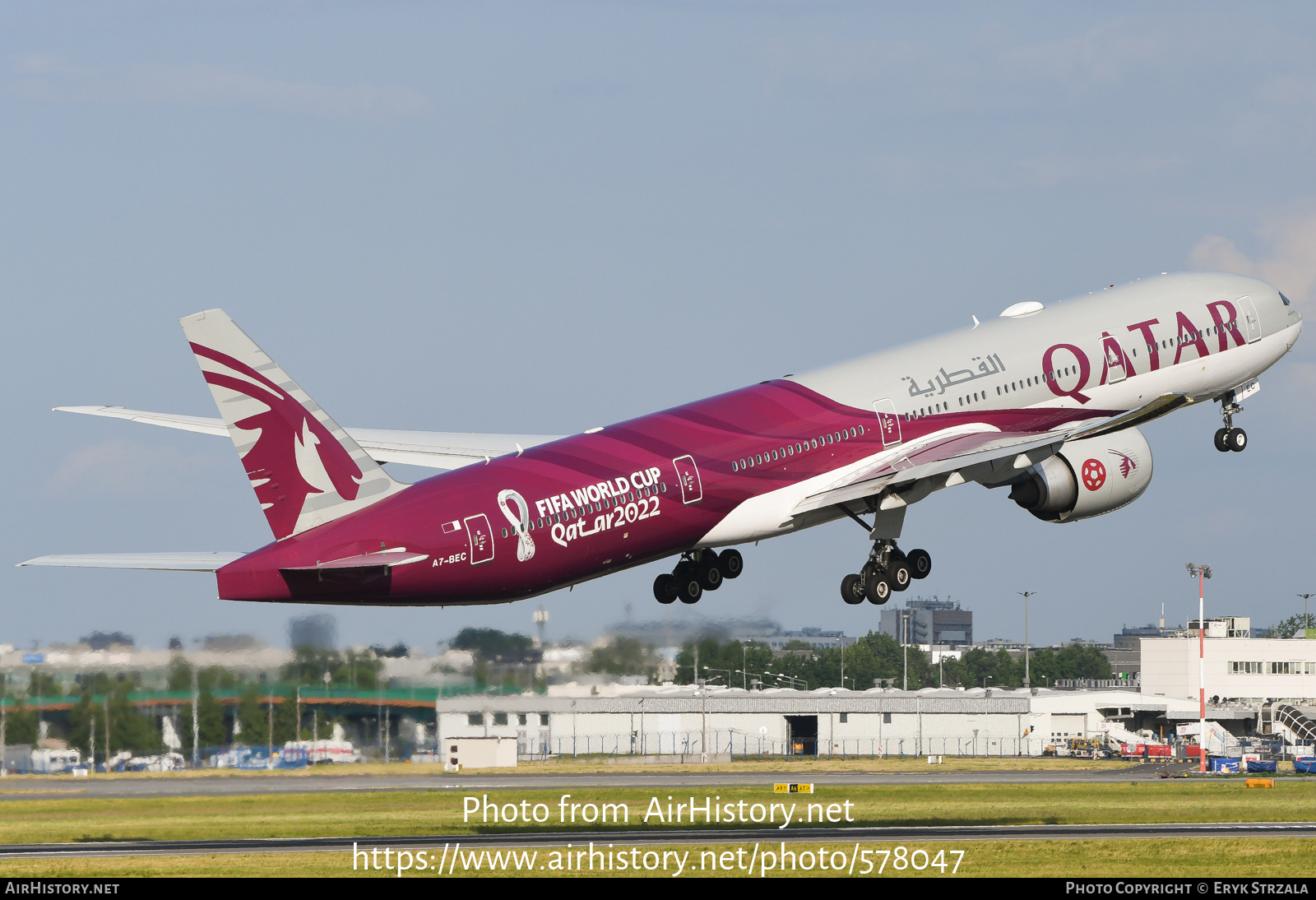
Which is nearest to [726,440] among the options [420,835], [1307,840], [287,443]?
[287,443]

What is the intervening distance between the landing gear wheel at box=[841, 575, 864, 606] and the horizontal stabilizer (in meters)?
16.0

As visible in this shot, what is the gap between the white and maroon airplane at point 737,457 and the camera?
34062mm

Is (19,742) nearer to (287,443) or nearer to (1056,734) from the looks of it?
(287,443)

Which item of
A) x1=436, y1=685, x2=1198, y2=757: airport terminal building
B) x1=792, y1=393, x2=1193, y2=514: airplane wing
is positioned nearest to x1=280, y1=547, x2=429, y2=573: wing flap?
x1=792, y1=393, x2=1193, y2=514: airplane wing

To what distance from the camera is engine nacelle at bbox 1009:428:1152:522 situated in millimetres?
46625

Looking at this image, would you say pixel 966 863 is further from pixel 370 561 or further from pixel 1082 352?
pixel 370 561

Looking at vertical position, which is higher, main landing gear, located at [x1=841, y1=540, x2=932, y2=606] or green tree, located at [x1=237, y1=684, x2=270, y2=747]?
main landing gear, located at [x1=841, y1=540, x2=932, y2=606]

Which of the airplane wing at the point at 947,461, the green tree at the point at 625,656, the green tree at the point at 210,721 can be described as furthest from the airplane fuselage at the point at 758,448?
the green tree at the point at 210,721

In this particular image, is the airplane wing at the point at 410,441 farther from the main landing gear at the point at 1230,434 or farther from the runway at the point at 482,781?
the main landing gear at the point at 1230,434

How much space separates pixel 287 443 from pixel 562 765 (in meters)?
A: 37.9

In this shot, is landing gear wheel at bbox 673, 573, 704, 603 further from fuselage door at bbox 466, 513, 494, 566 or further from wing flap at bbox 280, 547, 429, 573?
wing flap at bbox 280, 547, 429, 573

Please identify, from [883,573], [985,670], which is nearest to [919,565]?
[883,573]

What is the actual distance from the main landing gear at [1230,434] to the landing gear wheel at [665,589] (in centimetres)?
1880

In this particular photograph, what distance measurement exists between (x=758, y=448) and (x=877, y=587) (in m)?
5.63
